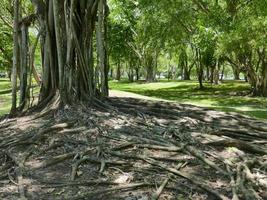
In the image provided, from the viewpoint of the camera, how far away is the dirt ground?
16.0 feet

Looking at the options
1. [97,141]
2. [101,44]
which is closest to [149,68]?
[101,44]

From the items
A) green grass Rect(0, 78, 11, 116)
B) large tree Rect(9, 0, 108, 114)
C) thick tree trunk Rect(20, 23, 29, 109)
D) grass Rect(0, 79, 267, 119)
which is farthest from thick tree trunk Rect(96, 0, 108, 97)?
green grass Rect(0, 78, 11, 116)

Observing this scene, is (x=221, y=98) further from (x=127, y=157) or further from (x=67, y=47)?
(x=127, y=157)

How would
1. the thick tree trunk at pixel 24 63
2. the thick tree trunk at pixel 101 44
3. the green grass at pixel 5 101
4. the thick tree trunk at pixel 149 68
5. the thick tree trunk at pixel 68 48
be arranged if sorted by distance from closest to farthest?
the thick tree trunk at pixel 68 48 < the thick tree trunk at pixel 101 44 < the thick tree trunk at pixel 24 63 < the green grass at pixel 5 101 < the thick tree trunk at pixel 149 68

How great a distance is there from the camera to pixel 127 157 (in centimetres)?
576

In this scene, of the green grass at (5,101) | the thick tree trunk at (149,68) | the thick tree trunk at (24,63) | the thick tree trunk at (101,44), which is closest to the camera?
the thick tree trunk at (101,44)

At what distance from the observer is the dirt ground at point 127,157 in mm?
4891

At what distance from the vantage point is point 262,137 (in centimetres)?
712

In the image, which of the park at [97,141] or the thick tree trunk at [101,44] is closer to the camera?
the park at [97,141]

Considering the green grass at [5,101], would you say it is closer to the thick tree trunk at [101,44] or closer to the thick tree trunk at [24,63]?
the thick tree trunk at [24,63]

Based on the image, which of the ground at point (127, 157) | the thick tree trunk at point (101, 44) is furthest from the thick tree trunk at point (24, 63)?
the thick tree trunk at point (101, 44)

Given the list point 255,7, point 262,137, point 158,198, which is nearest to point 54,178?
point 158,198

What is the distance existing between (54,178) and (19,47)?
4858 mm

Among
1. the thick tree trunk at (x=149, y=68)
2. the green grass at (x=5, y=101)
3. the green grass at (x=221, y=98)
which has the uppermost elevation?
the thick tree trunk at (x=149, y=68)
